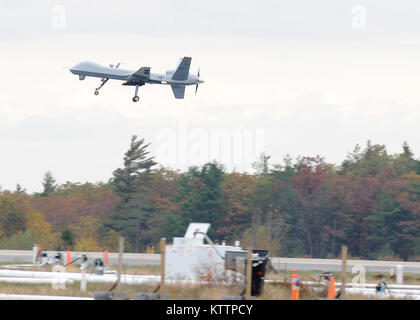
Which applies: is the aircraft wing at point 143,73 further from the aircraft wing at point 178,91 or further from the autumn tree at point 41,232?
the autumn tree at point 41,232

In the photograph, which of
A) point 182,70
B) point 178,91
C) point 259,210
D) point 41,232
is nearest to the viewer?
point 182,70

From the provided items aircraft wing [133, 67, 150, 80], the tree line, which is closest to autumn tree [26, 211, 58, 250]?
the tree line

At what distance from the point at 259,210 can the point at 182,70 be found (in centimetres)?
3634

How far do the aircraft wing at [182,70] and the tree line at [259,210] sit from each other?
1834 cm

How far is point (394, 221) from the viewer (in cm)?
6550

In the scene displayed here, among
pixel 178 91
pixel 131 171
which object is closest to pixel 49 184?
pixel 131 171

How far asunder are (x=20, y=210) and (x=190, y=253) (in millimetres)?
50328

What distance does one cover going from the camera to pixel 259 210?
244 ft

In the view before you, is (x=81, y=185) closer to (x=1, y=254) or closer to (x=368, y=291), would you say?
(x=1, y=254)

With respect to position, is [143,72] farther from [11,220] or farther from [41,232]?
[11,220]

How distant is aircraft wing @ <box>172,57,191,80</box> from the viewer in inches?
1558

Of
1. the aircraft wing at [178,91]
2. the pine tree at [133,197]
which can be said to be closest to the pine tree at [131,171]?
the pine tree at [133,197]

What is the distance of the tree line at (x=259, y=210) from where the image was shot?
64500 millimetres
